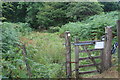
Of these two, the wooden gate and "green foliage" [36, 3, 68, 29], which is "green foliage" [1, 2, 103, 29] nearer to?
"green foliage" [36, 3, 68, 29]

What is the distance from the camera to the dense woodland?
7.78ft

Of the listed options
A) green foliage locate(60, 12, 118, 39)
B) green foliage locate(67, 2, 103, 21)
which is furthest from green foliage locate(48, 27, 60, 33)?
green foliage locate(60, 12, 118, 39)

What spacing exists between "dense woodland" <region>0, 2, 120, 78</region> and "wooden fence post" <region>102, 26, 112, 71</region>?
889 mm

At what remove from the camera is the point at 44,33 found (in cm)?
808

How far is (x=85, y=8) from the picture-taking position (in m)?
7.48

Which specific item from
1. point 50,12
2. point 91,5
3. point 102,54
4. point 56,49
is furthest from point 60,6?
point 102,54

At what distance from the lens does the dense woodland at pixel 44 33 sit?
2371mm

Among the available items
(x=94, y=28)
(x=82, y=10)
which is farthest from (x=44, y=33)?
(x=94, y=28)

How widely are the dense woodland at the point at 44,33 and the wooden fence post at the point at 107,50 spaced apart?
2.92ft

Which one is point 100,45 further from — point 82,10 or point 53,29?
point 53,29

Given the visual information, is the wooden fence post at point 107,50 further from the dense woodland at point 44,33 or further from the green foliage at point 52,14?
the green foliage at point 52,14

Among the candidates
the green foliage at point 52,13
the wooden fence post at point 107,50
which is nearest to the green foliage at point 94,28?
the green foliage at point 52,13

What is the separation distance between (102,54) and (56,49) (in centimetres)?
138

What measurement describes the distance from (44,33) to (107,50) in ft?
17.3
